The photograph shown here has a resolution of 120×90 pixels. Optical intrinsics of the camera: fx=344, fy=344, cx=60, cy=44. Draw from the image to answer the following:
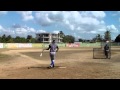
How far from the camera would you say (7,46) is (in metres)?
93.4
